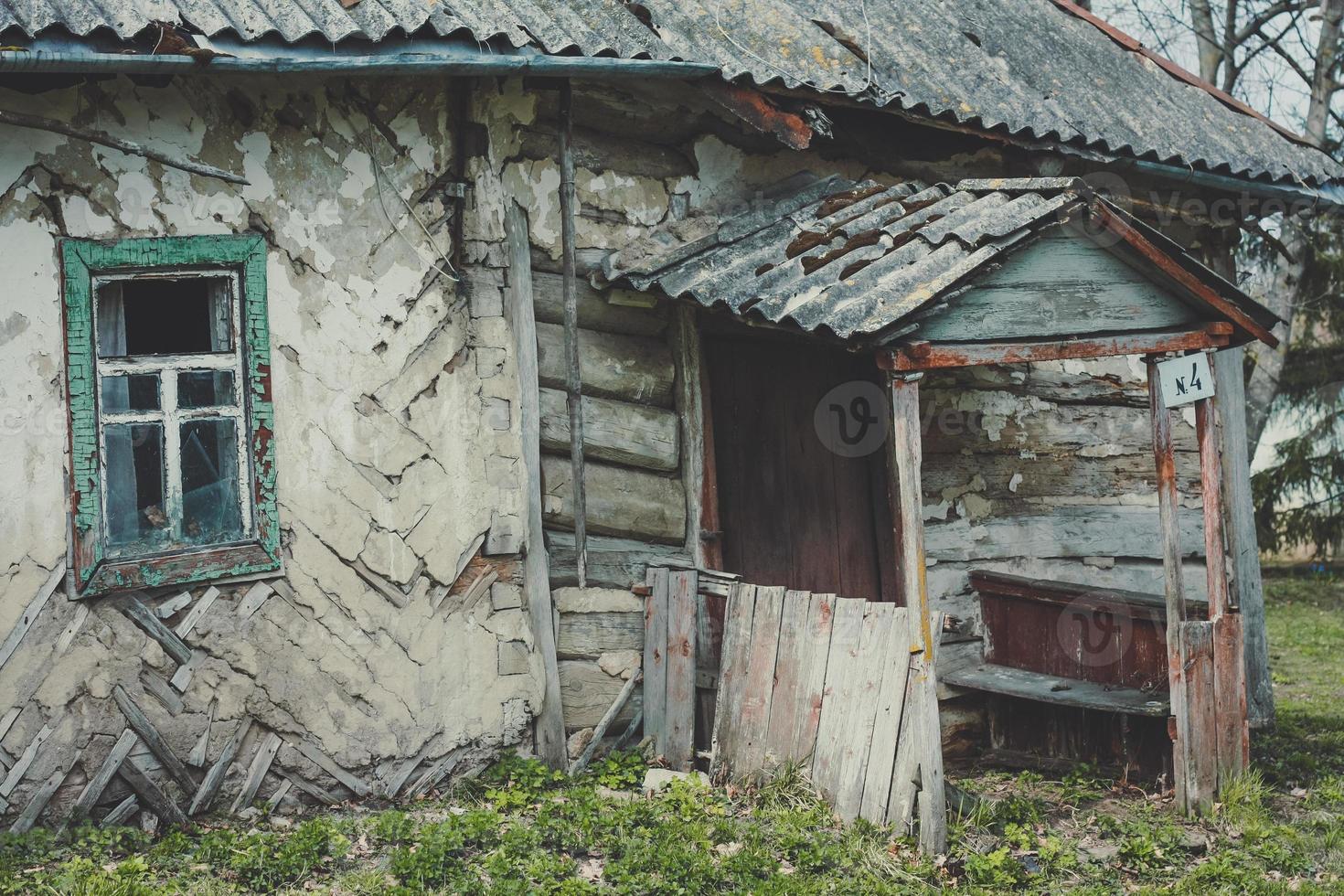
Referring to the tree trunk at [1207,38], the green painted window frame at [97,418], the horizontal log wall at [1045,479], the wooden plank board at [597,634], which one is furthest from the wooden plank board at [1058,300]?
the tree trunk at [1207,38]

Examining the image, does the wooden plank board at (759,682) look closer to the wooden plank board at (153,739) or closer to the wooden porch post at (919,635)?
the wooden porch post at (919,635)

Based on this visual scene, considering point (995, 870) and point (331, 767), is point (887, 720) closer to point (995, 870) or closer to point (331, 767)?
point (995, 870)

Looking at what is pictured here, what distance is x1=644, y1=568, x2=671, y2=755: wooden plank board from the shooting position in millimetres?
6008

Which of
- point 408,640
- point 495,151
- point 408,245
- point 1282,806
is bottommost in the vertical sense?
point 1282,806

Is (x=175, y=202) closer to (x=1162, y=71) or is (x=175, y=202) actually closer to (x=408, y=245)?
(x=408, y=245)

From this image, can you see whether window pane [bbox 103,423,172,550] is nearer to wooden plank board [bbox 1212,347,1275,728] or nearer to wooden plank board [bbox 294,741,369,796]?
wooden plank board [bbox 294,741,369,796]

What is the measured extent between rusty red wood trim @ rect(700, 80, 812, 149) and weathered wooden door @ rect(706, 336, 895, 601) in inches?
41.9

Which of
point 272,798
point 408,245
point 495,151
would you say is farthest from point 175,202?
point 272,798

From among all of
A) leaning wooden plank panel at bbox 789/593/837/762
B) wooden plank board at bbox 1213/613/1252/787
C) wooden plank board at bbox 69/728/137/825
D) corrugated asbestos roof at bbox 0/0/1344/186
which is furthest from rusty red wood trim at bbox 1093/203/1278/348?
wooden plank board at bbox 69/728/137/825

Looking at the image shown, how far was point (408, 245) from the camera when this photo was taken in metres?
5.54

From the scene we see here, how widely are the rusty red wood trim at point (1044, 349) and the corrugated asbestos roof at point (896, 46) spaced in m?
1.61

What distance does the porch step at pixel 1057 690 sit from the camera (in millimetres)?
5961

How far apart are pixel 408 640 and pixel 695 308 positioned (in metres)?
2.03

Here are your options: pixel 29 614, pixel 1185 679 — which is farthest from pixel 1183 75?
pixel 29 614
